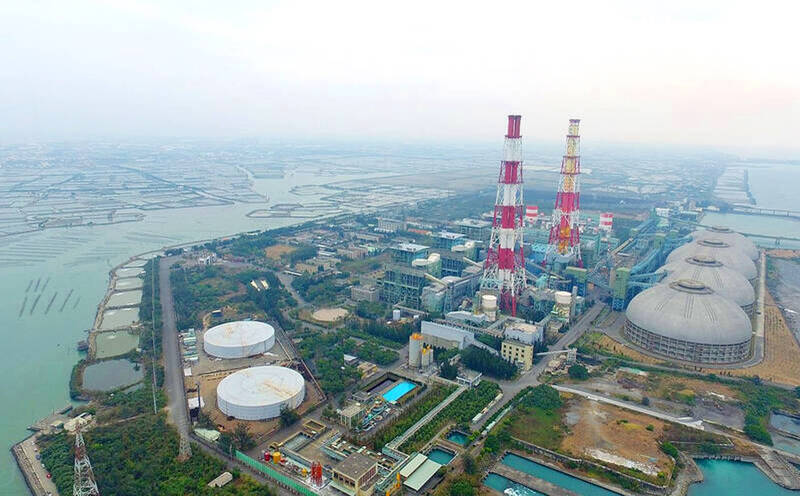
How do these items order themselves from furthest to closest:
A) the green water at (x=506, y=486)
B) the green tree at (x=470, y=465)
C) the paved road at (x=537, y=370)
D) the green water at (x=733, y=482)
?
the paved road at (x=537, y=370)
the green tree at (x=470, y=465)
the green water at (x=733, y=482)
the green water at (x=506, y=486)

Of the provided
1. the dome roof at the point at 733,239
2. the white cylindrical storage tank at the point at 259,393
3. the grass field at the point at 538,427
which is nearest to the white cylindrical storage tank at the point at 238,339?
the white cylindrical storage tank at the point at 259,393

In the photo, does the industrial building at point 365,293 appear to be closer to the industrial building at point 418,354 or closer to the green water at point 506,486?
the industrial building at point 418,354

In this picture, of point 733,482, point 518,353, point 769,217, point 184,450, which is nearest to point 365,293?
point 518,353

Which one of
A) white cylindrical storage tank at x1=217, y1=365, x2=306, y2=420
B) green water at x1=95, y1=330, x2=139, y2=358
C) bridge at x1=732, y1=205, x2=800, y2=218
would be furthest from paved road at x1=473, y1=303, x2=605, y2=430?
bridge at x1=732, y1=205, x2=800, y2=218

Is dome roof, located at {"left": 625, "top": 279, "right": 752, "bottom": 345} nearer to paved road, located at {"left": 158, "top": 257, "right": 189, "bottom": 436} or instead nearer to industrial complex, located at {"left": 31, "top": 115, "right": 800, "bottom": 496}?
industrial complex, located at {"left": 31, "top": 115, "right": 800, "bottom": 496}

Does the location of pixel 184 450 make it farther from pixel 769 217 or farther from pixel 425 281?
pixel 769 217
